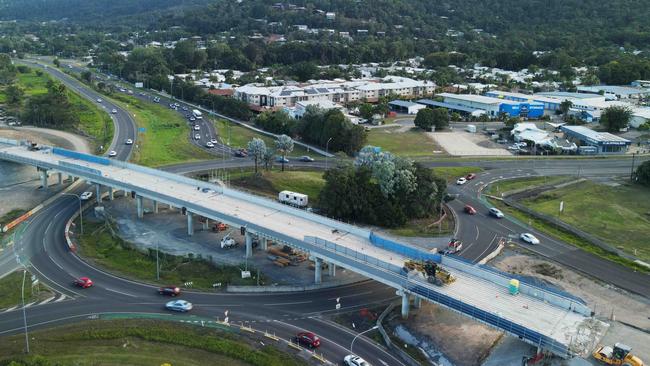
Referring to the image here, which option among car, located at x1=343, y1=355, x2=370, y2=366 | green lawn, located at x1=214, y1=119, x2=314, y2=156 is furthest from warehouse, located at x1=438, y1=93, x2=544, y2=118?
car, located at x1=343, y1=355, x2=370, y2=366

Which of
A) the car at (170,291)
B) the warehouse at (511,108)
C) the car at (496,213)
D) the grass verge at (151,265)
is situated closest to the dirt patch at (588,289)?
the car at (496,213)

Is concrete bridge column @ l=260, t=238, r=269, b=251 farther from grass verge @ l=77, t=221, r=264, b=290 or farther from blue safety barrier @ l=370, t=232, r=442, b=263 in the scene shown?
blue safety barrier @ l=370, t=232, r=442, b=263

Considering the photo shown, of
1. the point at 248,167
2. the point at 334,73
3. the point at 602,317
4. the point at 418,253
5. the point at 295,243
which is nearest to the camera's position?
the point at 602,317

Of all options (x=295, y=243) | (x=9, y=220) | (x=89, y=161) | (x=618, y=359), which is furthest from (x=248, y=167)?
(x=618, y=359)

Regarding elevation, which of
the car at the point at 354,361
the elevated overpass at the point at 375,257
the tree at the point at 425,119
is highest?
the tree at the point at 425,119

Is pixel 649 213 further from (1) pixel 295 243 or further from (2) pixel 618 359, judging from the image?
(1) pixel 295 243

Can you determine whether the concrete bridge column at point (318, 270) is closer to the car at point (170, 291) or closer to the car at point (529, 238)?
the car at point (170, 291)
